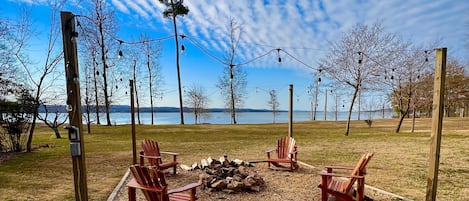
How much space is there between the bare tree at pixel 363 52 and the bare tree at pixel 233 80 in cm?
836

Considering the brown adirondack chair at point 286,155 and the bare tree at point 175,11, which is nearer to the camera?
the brown adirondack chair at point 286,155

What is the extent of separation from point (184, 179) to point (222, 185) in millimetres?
1182

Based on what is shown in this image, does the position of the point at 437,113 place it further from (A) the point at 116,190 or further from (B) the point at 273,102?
(B) the point at 273,102

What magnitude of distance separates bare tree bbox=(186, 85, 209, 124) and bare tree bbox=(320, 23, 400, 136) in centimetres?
1645

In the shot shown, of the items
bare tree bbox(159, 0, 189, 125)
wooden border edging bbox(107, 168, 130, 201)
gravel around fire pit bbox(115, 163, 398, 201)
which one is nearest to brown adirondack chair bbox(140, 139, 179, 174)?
gravel around fire pit bbox(115, 163, 398, 201)

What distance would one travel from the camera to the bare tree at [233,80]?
2088cm

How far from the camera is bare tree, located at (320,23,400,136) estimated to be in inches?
531

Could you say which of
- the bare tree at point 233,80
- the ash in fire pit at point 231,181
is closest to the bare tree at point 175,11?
the bare tree at point 233,80

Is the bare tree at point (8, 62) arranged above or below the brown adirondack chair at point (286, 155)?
above

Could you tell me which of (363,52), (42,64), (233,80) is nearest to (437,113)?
(42,64)

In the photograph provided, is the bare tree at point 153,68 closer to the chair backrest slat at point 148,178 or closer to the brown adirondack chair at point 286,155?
the brown adirondack chair at point 286,155

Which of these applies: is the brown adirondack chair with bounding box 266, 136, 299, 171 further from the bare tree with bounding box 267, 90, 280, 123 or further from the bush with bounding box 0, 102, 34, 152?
the bare tree with bounding box 267, 90, 280, 123

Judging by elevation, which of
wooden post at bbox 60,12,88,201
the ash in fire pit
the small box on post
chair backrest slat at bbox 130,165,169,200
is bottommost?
the ash in fire pit

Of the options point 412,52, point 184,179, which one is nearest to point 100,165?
point 184,179
